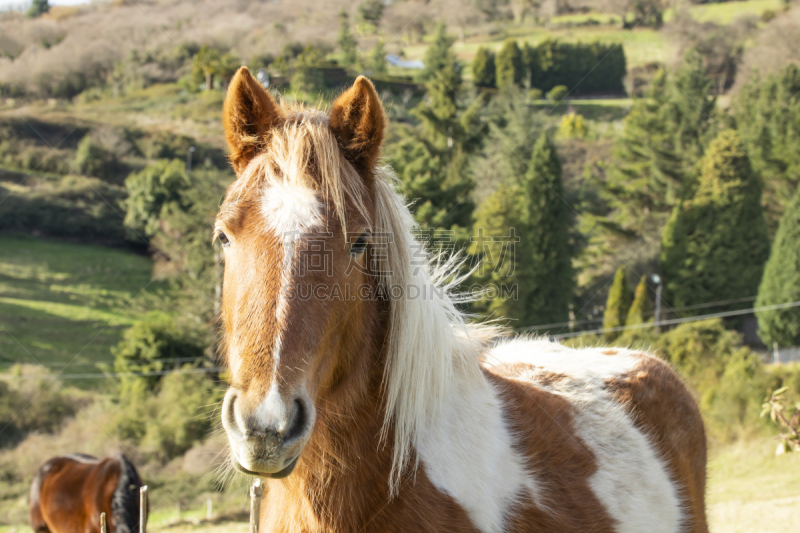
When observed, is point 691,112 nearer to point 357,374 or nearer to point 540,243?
point 540,243

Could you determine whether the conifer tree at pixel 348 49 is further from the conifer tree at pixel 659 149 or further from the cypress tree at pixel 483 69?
the conifer tree at pixel 659 149

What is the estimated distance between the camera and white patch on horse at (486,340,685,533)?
251 centimetres

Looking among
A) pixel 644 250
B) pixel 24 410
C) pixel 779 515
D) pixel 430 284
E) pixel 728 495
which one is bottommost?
pixel 24 410

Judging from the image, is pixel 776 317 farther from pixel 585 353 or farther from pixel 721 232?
pixel 585 353

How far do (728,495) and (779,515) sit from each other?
239 cm

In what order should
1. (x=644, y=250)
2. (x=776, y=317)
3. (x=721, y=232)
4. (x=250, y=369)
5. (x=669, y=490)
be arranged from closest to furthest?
(x=250, y=369) → (x=669, y=490) → (x=776, y=317) → (x=721, y=232) → (x=644, y=250)

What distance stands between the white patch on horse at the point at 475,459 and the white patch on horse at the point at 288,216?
2.71 feet

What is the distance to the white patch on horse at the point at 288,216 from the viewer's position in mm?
1684

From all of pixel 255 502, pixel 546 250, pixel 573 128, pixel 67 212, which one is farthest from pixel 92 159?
pixel 255 502

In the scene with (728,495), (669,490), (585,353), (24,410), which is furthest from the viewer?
(24,410)

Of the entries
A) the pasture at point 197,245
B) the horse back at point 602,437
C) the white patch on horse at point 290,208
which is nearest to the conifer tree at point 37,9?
A: the pasture at point 197,245

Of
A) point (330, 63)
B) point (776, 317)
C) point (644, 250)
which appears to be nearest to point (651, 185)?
point (644, 250)

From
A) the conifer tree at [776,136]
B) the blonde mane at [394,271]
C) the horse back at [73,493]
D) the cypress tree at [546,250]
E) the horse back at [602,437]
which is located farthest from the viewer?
the conifer tree at [776,136]

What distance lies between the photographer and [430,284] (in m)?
2.25
